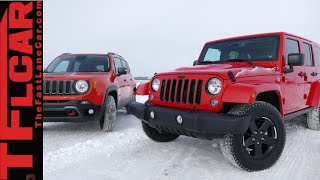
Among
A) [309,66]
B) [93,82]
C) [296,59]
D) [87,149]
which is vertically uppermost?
[296,59]

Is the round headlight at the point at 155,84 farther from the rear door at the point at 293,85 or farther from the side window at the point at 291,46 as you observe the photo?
the side window at the point at 291,46

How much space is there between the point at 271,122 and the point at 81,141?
3116mm

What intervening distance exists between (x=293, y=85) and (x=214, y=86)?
1.87m

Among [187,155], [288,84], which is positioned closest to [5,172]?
[187,155]

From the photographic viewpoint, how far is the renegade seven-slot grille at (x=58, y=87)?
16.5ft

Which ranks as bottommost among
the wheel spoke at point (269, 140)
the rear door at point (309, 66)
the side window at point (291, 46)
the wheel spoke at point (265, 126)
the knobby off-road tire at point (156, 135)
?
the knobby off-road tire at point (156, 135)

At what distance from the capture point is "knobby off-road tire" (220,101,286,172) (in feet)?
10.2

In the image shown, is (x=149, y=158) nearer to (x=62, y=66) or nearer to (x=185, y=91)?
(x=185, y=91)

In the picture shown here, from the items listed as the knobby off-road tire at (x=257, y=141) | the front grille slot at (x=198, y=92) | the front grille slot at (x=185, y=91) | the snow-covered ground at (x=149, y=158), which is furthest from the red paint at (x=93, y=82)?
the knobby off-road tire at (x=257, y=141)

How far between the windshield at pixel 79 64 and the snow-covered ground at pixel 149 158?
64.7 inches

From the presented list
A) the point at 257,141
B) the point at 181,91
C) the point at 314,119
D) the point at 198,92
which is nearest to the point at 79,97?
the point at 181,91

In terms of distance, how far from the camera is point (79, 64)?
21.4 ft

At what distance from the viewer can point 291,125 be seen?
19.9ft

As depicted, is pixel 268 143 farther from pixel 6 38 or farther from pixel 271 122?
pixel 6 38
